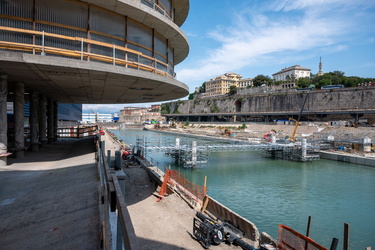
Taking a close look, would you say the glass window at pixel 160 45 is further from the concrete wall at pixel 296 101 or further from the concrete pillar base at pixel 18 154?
the concrete wall at pixel 296 101

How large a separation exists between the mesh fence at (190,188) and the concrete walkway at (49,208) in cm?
880

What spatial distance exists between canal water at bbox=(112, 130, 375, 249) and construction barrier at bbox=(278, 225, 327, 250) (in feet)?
11.1

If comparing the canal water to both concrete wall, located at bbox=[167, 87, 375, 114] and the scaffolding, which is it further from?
concrete wall, located at bbox=[167, 87, 375, 114]

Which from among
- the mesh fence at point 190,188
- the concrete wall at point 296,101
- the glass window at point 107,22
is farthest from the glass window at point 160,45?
the concrete wall at point 296,101

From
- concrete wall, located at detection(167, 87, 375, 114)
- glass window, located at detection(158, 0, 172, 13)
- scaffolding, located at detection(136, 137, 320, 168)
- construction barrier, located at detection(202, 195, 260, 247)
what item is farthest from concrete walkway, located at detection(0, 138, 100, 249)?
concrete wall, located at detection(167, 87, 375, 114)

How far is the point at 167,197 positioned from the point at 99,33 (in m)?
12.6

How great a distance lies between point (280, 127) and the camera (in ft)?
247

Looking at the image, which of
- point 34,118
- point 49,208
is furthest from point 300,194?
point 34,118

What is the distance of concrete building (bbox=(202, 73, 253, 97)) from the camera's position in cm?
17462

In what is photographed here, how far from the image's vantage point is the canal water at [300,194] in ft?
53.9

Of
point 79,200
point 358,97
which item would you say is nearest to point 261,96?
point 358,97

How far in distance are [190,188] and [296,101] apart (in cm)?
7779

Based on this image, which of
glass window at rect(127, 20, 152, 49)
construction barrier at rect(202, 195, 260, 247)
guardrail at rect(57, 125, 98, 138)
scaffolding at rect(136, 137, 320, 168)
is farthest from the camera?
guardrail at rect(57, 125, 98, 138)

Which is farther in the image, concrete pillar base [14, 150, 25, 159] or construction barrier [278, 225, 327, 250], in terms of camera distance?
concrete pillar base [14, 150, 25, 159]
